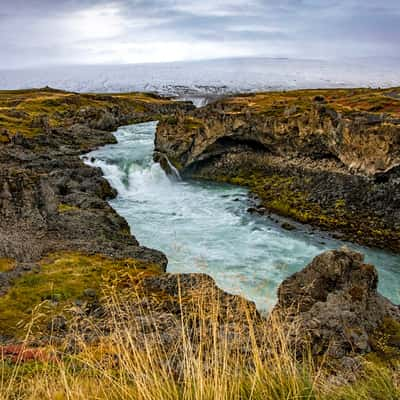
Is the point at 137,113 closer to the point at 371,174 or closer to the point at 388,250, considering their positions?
the point at 371,174

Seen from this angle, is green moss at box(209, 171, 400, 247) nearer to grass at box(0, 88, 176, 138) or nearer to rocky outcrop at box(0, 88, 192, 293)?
rocky outcrop at box(0, 88, 192, 293)

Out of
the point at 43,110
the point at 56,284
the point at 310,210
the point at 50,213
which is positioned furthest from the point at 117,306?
the point at 43,110

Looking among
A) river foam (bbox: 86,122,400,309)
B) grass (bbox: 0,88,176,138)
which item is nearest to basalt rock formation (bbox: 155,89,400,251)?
river foam (bbox: 86,122,400,309)

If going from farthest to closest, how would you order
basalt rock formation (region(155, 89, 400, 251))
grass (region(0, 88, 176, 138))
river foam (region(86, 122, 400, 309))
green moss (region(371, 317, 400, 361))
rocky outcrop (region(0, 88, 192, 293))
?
grass (region(0, 88, 176, 138)) → basalt rock formation (region(155, 89, 400, 251)) → river foam (region(86, 122, 400, 309)) → rocky outcrop (region(0, 88, 192, 293)) → green moss (region(371, 317, 400, 361))

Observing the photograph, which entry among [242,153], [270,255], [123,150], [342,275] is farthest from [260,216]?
[123,150]

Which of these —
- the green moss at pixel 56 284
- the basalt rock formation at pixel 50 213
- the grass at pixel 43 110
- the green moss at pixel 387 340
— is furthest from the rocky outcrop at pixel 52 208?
the green moss at pixel 387 340

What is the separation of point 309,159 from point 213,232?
70.2ft

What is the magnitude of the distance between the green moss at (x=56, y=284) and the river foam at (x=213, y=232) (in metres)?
3.97

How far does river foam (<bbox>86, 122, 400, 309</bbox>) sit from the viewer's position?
2719 centimetres

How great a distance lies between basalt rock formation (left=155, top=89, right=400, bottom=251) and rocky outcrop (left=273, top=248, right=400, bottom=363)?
60.2ft

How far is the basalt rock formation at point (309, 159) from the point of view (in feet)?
124

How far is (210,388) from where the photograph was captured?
168 inches

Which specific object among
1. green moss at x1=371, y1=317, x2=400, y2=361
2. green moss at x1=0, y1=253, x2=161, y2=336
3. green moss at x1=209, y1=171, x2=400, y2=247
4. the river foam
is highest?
green moss at x1=371, y1=317, x2=400, y2=361

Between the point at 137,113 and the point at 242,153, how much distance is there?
7099 cm
